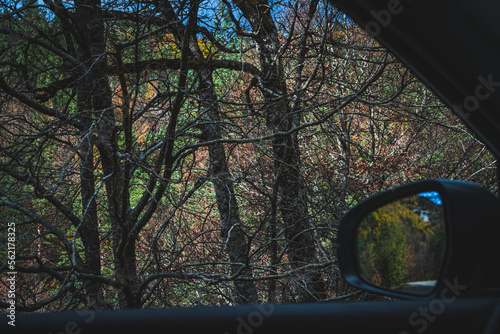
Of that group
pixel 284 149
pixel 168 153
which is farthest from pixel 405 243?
pixel 284 149

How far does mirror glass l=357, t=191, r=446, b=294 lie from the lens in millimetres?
970

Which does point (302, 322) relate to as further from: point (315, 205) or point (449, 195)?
point (315, 205)

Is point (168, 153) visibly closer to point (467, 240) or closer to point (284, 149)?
point (284, 149)

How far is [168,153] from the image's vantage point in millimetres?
4758

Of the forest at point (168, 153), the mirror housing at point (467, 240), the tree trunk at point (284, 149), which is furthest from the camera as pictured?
the tree trunk at point (284, 149)

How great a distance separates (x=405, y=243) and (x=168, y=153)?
12.7 feet

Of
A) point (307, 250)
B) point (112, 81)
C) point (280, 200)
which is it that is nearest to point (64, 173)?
point (112, 81)

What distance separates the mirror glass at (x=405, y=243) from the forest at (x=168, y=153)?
3.18 m

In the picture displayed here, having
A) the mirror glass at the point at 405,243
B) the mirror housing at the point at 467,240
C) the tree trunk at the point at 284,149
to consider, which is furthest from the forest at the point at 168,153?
the mirror housing at the point at 467,240

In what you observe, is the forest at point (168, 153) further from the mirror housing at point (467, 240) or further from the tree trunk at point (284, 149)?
the mirror housing at point (467, 240)

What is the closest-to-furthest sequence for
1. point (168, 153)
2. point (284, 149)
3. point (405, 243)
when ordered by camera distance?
point (405, 243) → point (168, 153) → point (284, 149)

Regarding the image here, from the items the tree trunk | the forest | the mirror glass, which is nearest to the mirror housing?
the mirror glass

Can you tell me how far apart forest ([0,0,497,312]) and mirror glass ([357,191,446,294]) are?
3.18 meters

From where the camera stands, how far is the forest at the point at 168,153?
479 centimetres
